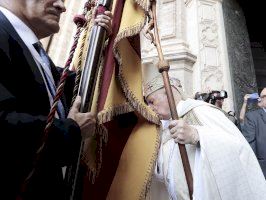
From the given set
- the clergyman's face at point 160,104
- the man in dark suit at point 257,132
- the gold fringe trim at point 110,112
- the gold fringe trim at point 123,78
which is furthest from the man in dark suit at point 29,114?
the man in dark suit at point 257,132

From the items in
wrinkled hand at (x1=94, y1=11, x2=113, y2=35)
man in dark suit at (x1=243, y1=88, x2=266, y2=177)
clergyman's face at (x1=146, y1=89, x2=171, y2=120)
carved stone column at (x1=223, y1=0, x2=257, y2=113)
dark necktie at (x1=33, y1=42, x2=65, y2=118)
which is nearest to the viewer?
dark necktie at (x1=33, y1=42, x2=65, y2=118)

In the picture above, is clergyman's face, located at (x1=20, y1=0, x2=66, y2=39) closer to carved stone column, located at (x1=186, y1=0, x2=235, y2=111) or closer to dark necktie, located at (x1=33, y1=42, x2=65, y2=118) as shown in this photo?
dark necktie, located at (x1=33, y1=42, x2=65, y2=118)

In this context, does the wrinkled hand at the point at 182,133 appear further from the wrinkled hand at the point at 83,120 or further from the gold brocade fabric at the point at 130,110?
the wrinkled hand at the point at 83,120

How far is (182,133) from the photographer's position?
4.79 feet

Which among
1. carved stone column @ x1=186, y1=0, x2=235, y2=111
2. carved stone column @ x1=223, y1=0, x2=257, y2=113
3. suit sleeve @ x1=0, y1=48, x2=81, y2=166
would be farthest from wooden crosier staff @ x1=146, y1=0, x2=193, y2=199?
carved stone column @ x1=223, y1=0, x2=257, y2=113

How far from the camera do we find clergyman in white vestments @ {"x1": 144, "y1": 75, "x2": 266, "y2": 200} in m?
1.40

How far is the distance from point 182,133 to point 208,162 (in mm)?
197

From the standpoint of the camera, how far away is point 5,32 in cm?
76

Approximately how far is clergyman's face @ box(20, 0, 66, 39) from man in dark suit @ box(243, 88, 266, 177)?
7.08 ft

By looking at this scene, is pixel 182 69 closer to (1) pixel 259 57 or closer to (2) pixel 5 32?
(2) pixel 5 32

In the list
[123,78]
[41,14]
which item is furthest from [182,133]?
[41,14]

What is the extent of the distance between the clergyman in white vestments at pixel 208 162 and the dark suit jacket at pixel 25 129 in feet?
2.24

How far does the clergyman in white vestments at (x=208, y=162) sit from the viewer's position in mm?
1396

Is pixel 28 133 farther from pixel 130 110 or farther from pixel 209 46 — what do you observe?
pixel 209 46
